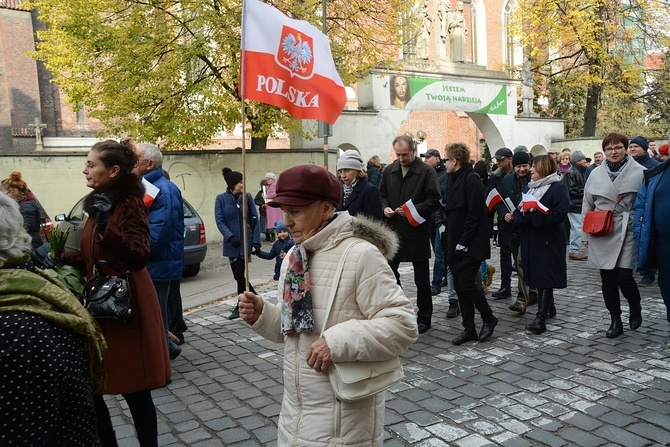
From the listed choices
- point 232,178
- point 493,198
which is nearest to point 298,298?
point 493,198

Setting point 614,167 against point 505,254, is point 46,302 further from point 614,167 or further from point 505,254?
point 505,254

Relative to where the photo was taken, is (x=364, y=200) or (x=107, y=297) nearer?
(x=107, y=297)

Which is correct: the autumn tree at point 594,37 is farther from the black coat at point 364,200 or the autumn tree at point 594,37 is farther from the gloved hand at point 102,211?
the gloved hand at point 102,211

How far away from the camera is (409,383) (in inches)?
199

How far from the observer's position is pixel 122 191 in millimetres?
3451

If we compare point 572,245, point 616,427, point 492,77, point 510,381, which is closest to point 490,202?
point 510,381

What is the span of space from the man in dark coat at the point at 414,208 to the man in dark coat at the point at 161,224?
90.1 inches

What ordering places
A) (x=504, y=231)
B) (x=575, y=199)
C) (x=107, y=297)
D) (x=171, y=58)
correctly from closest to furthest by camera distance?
(x=107, y=297) < (x=504, y=231) < (x=575, y=199) < (x=171, y=58)

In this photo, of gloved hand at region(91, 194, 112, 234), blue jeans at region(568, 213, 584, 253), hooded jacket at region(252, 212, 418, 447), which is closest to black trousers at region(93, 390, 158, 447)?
gloved hand at region(91, 194, 112, 234)

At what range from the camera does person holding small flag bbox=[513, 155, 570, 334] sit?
20.6 feet

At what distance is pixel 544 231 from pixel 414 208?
1.43 m

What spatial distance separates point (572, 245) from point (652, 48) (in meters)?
18.4

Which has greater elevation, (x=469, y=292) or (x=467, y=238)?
(x=467, y=238)

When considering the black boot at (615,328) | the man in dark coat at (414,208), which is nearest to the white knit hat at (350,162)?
the man in dark coat at (414,208)
